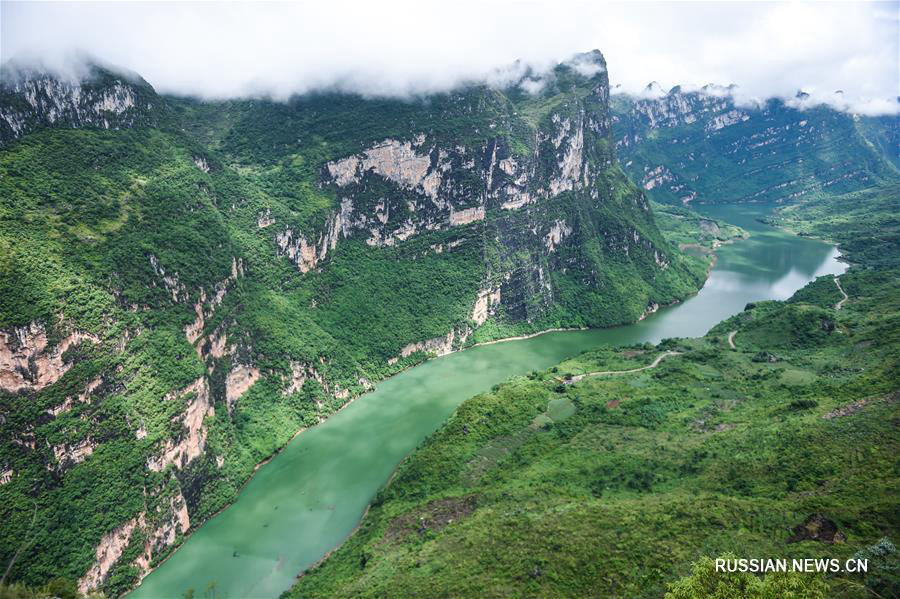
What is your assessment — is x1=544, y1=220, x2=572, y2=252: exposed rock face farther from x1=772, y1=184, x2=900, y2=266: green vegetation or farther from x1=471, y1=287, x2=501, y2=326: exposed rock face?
x1=772, y1=184, x2=900, y2=266: green vegetation

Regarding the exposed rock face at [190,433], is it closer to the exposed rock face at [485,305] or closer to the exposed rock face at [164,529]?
the exposed rock face at [164,529]

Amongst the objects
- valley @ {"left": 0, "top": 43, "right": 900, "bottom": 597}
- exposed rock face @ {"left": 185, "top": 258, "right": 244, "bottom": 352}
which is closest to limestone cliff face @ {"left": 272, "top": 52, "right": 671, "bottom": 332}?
valley @ {"left": 0, "top": 43, "right": 900, "bottom": 597}

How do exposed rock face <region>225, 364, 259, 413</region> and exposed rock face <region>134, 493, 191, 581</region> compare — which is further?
exposed rock face <region>225, 364, 259, 413</region>

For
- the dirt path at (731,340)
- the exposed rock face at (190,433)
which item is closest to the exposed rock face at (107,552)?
the exposed rock face at (190,433)

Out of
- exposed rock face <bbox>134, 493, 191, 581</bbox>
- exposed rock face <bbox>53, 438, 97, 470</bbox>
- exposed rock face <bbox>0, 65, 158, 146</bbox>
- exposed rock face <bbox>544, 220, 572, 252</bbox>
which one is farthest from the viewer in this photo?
exposed rock face <bbox>544, 220, 572, 252</bbox>

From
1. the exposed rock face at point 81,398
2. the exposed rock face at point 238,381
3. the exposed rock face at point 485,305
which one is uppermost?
the exposed rock face at point 81,398

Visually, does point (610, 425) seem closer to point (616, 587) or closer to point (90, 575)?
point (616, 587)

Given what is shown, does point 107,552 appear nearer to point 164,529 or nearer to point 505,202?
point 164,529
